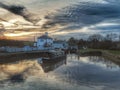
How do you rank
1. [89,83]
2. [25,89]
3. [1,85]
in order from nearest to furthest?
1. [25,89]
2. [1,85]
3. [89,83]

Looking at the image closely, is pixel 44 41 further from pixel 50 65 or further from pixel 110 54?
pixel 50 65

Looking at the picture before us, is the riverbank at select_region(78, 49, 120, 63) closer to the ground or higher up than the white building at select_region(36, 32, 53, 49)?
closer to the ground

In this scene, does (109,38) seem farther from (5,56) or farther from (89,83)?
(89,83)

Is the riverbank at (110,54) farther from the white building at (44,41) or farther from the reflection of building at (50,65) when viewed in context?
the white building at (44,41)

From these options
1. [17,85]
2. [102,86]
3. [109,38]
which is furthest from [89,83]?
[109,38]

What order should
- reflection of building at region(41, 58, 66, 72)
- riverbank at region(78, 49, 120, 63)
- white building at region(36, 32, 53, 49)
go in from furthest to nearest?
white building at region(36, 32, 53, 49) → riverbank at region(78, 49, 120, 63) → reflection of building at region(41, 58, 66, 72)

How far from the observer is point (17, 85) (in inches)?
775

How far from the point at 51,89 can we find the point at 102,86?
3.52 meters

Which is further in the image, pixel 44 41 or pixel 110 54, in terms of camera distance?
pixel 44 41

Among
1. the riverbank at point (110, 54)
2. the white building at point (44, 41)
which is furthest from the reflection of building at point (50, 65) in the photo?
the white building at point (44, 41)

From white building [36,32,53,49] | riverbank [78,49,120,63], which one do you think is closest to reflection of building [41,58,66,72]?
riverbank [78,49,120,63]

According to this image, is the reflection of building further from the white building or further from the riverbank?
the white building

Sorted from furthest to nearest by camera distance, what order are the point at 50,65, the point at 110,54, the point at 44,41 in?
the point at 44,41, the point at 110,54, the point at 50,65

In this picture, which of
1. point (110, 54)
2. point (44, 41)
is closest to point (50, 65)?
point (110, 54)
